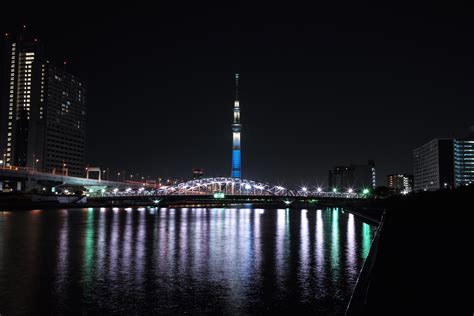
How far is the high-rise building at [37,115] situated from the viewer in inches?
6137

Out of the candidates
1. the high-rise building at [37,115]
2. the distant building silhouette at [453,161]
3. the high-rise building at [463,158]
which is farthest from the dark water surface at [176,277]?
the high-rise building at [463,158]

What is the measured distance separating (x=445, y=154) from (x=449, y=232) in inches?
6162

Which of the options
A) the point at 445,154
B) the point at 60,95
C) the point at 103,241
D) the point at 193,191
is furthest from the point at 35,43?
the point at 103,241

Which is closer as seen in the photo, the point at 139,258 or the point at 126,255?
the point at 139,258

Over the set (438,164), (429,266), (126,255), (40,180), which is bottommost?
(126,255)

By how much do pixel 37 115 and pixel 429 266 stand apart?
163 meters

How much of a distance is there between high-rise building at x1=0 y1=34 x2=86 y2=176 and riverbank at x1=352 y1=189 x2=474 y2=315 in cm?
14307

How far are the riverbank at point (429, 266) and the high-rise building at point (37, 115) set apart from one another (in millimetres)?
143066

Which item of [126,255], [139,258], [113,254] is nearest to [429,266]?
[139,258]

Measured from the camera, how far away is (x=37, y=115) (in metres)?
160

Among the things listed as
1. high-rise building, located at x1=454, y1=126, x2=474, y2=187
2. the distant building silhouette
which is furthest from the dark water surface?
high-rise building, located at x1=454, y1=126, x2=474, y2=187

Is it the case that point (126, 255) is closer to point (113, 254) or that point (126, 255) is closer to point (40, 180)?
point (113, 254)

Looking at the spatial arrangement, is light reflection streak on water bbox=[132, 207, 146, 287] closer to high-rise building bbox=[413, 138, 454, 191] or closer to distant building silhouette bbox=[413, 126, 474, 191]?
high-rise building bbox=[413, 138, 454, 191]

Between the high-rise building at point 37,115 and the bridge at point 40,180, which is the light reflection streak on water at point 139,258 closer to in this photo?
the bridge at point 40,180
